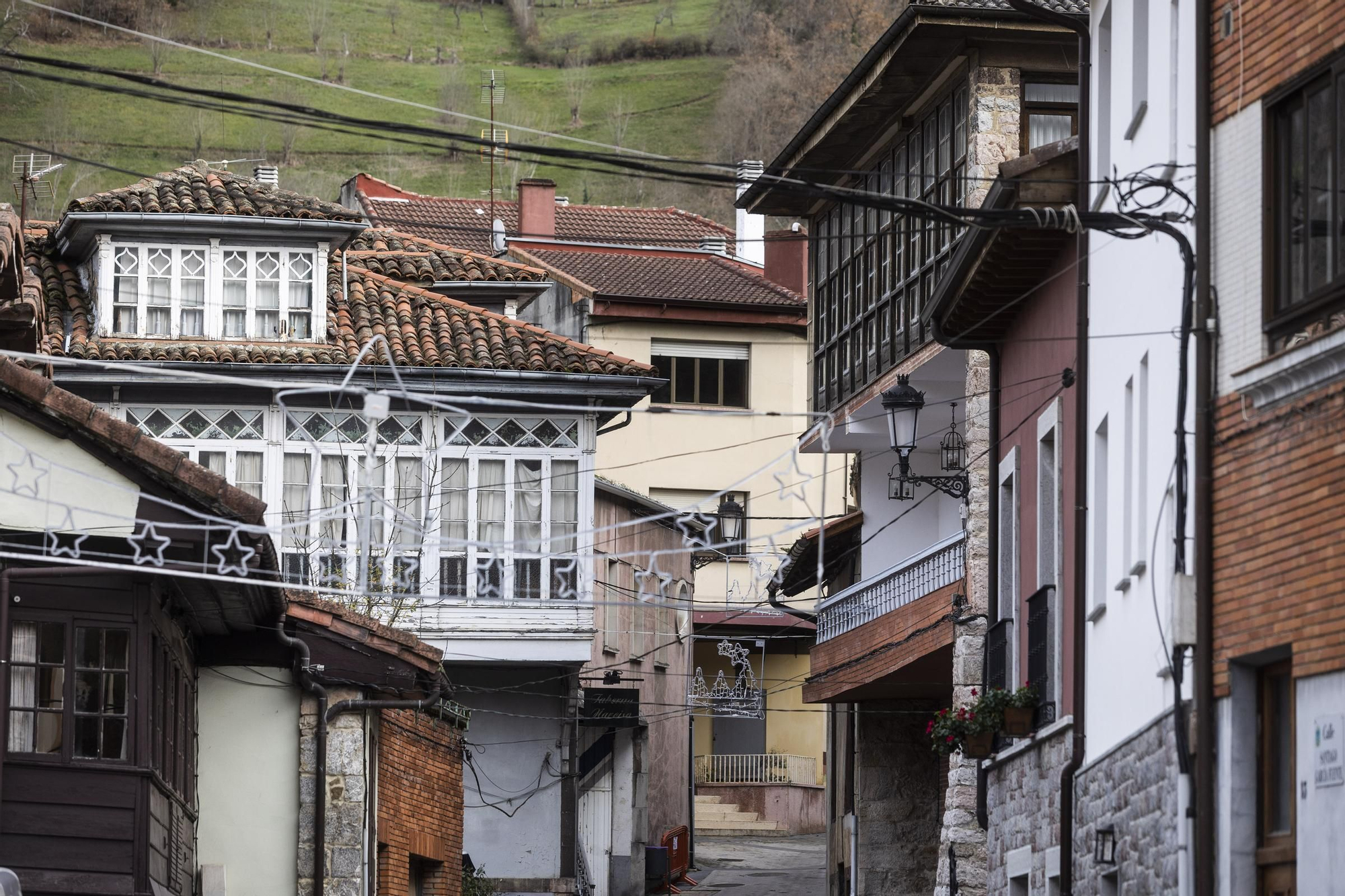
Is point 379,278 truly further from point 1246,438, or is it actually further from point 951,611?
point 1246,438

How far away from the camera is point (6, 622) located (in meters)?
15.3

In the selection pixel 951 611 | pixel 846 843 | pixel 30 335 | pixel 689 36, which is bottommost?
pixel 846 843

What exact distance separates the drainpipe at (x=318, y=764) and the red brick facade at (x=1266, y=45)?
11273 mm

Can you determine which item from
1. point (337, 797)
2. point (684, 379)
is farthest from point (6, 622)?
point (684, 379)

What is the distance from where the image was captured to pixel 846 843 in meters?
28.5

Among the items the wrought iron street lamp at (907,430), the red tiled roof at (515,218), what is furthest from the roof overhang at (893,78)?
the red tiled roof at (515,218)

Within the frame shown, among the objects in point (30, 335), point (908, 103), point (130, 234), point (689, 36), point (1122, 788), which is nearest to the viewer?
point (1122, 788)

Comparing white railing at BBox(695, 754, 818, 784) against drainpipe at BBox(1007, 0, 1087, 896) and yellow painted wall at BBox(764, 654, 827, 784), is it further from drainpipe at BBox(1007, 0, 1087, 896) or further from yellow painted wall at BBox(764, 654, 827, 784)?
drainpipe at BBox(1007, 0, 1087, 896)

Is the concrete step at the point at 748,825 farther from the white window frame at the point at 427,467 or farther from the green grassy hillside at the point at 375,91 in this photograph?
the green grassy hillside at the point at 375,91

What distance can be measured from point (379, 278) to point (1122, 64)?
717 inches

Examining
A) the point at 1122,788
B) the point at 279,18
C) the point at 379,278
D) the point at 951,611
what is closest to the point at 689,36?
the point at 279,18

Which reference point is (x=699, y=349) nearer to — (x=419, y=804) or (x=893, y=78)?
(x=893, y=78)

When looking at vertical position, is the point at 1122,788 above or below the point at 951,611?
below

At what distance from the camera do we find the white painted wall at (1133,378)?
1187cm
